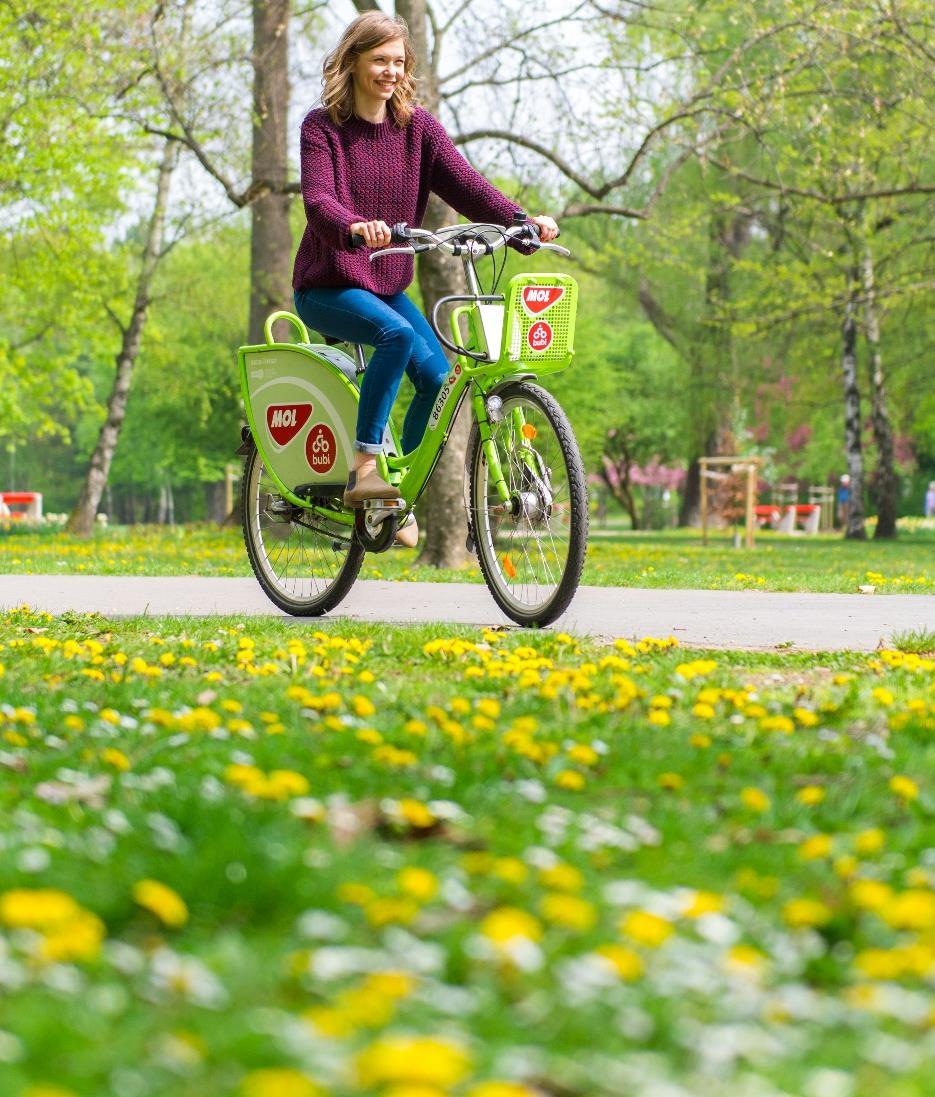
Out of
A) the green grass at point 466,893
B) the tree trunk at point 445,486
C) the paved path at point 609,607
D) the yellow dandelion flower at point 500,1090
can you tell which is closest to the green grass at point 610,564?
the tree trunk at point 445,486

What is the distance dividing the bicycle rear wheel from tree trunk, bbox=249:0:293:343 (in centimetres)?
1025

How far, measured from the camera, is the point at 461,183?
6598 mm

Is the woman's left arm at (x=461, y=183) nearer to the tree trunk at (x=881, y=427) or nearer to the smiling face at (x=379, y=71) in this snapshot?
the smiling face at (x=379, y=71)

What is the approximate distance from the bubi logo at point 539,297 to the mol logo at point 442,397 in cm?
40

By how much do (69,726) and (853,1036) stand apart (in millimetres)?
2465

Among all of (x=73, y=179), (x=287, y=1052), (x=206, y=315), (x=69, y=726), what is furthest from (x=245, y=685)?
(x=206, y=315)

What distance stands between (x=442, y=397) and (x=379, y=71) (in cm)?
135

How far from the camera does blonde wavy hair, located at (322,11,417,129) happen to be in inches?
242

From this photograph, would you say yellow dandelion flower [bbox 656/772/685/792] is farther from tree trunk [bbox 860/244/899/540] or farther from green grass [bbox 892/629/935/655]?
tree trunk [bbox 860/244/899/540]

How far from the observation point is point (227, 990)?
1952mm

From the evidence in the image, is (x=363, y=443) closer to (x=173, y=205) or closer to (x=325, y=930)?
(x=325, y=930)

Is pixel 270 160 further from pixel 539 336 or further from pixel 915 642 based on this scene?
pixel 915 642

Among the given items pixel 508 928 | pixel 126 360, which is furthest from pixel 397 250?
pixel 126 360

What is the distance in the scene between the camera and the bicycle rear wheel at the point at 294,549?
7.04 metres
